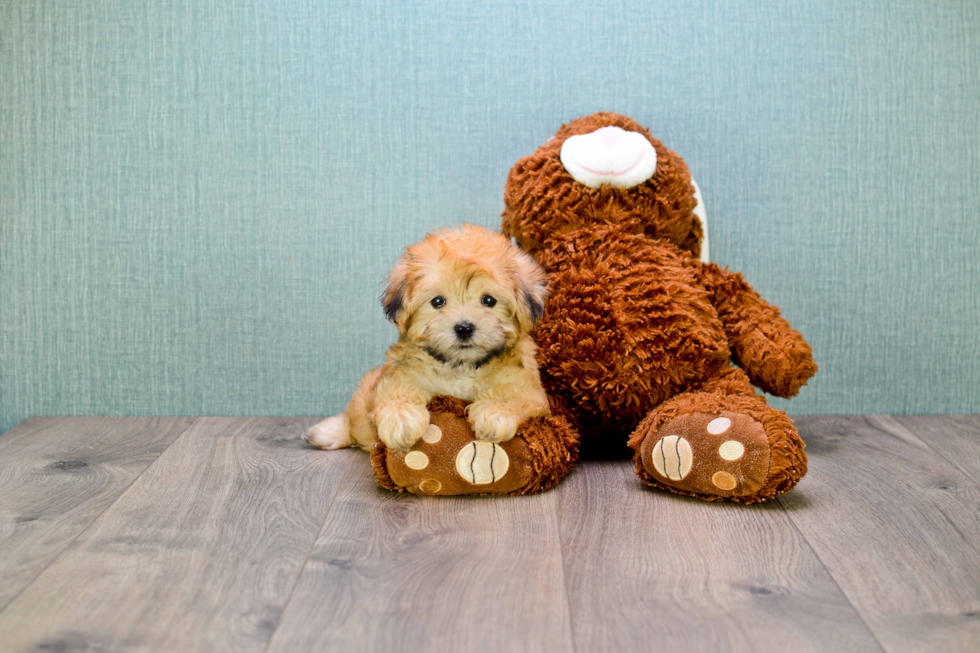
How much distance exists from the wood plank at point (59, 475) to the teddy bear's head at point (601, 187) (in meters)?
1.01

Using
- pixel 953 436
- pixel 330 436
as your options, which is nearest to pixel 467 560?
pixel 330 436

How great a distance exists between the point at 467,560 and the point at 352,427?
0.65m

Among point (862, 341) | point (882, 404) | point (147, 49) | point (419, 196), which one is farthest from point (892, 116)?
point (147, 49)

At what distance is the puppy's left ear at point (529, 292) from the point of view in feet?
5.37

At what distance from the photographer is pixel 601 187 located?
1.89 meters

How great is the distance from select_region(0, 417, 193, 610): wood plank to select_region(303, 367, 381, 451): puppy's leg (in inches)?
14.2

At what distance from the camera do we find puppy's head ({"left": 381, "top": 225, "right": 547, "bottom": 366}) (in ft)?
5.12

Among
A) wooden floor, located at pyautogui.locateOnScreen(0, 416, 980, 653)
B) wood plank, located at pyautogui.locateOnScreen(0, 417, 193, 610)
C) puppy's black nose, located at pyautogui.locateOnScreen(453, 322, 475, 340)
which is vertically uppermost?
puppy's black nose, located at pyautogui.locateOnScreen(453, 322, 475, 340)

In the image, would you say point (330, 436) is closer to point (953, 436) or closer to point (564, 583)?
point (564, 583)

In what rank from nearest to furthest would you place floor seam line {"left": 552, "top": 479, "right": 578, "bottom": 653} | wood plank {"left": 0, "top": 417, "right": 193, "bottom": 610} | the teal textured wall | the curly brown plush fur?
1. floor seam line {"left": 552, "top": 479, "right": 578, "bottom": 653}
2. wood plank {"left": 0, "top": 417, "right": 193, "bottom": 610}
3. the curly brown plush fur
4. the teal textured wall

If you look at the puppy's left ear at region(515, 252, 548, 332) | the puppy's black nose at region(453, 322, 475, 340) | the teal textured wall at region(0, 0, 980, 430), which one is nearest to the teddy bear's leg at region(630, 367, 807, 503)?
the puppy's left ear at region(515, 252, 548, 332)

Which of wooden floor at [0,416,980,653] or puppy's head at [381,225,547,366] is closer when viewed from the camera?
wooden floor at [0,416,980,653]

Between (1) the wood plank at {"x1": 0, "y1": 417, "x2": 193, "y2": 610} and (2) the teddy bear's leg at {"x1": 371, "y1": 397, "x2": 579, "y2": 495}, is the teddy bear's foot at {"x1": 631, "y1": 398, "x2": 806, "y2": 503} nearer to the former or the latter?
(2) the teddy bear's leg at {"x1": 371, "y1": 397, "x2": 579, "y2": 495}

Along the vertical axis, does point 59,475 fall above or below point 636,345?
below
